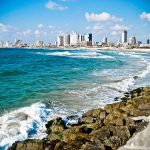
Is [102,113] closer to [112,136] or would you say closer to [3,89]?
[112,136]

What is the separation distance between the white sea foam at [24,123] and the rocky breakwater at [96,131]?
0.71 metres

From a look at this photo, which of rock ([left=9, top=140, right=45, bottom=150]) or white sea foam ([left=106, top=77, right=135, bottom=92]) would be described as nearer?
rock ([left=9, top=140, right=45, bottom=150])

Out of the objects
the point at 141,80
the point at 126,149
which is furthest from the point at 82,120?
the point at 141,80

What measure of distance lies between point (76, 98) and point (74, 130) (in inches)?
351

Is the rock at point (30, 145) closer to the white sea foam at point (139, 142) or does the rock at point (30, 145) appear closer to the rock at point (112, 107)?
the white sea foam at point (139, 142)

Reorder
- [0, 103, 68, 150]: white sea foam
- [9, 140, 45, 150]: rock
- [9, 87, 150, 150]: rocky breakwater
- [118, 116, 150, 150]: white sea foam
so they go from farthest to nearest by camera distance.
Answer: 1. [0, 103, 68, 150]: white sea foam
2. [9, 140, 45, 150]: rock
3. [9, 87, 150, 150]: rocky breakwater
4. [118, 116, 150, 150]: white sea foam

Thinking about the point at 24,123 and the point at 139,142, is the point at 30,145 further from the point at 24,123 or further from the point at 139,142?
the point at 24,123

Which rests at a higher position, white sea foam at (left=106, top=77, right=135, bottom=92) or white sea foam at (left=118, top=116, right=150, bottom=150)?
white sea foam at (left=118, top=116, right=150, bottom=150)

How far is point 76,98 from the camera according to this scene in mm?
21422

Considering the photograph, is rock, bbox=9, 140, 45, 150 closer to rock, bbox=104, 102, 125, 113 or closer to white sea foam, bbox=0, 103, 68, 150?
white sea foam, bbox=0, 103, 68, 150

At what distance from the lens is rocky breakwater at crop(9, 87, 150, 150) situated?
10.8 meters

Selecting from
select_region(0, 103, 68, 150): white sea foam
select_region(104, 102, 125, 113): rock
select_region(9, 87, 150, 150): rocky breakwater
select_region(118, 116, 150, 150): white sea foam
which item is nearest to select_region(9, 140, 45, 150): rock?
select_region(9, 87, 150, 150): rocky breakwater

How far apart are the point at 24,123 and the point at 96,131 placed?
4.67m

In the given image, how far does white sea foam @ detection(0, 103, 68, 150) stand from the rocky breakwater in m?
0.71
